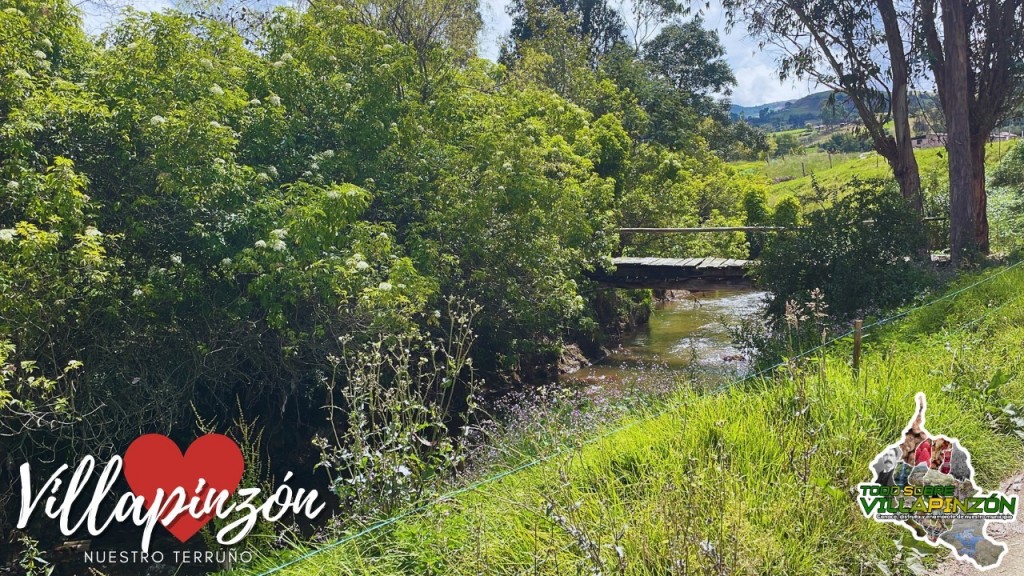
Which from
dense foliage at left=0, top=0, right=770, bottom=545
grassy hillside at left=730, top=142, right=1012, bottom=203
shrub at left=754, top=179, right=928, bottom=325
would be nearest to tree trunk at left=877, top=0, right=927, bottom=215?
shrub at left=754, top=179, right=928, bottom=325

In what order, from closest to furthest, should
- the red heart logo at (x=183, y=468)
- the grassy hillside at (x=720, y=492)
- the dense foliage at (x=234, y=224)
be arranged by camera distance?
1. the grassy hillside at (x=720, y=492)
2. the red heart logo at (x=183, y=468)
3. the dense foliage at (x=234, y=224)

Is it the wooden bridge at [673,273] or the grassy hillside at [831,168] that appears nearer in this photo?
the wooden bridge at [673,273]

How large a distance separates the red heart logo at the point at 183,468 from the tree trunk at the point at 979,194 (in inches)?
A: 521

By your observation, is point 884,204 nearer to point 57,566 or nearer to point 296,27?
point 296,27

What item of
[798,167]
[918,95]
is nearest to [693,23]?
[798,167]

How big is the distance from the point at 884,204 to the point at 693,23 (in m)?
30.9

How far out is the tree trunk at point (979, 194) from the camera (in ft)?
42.5

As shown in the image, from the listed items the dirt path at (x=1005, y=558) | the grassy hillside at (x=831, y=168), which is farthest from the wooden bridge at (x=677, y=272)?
the grassy hillside at (x=831, y=168)

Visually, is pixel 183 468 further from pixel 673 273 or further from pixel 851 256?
pixel 673 273

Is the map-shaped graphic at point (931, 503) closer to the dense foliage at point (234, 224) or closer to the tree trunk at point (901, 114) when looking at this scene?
the dense foliage at point (234, 224)

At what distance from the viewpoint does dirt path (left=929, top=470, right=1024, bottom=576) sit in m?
3.03

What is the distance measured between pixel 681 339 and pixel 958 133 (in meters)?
6.71

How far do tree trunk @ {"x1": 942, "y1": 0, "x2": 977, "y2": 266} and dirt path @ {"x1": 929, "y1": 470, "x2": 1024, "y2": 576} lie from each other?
9.71 m

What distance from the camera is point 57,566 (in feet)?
21.3
